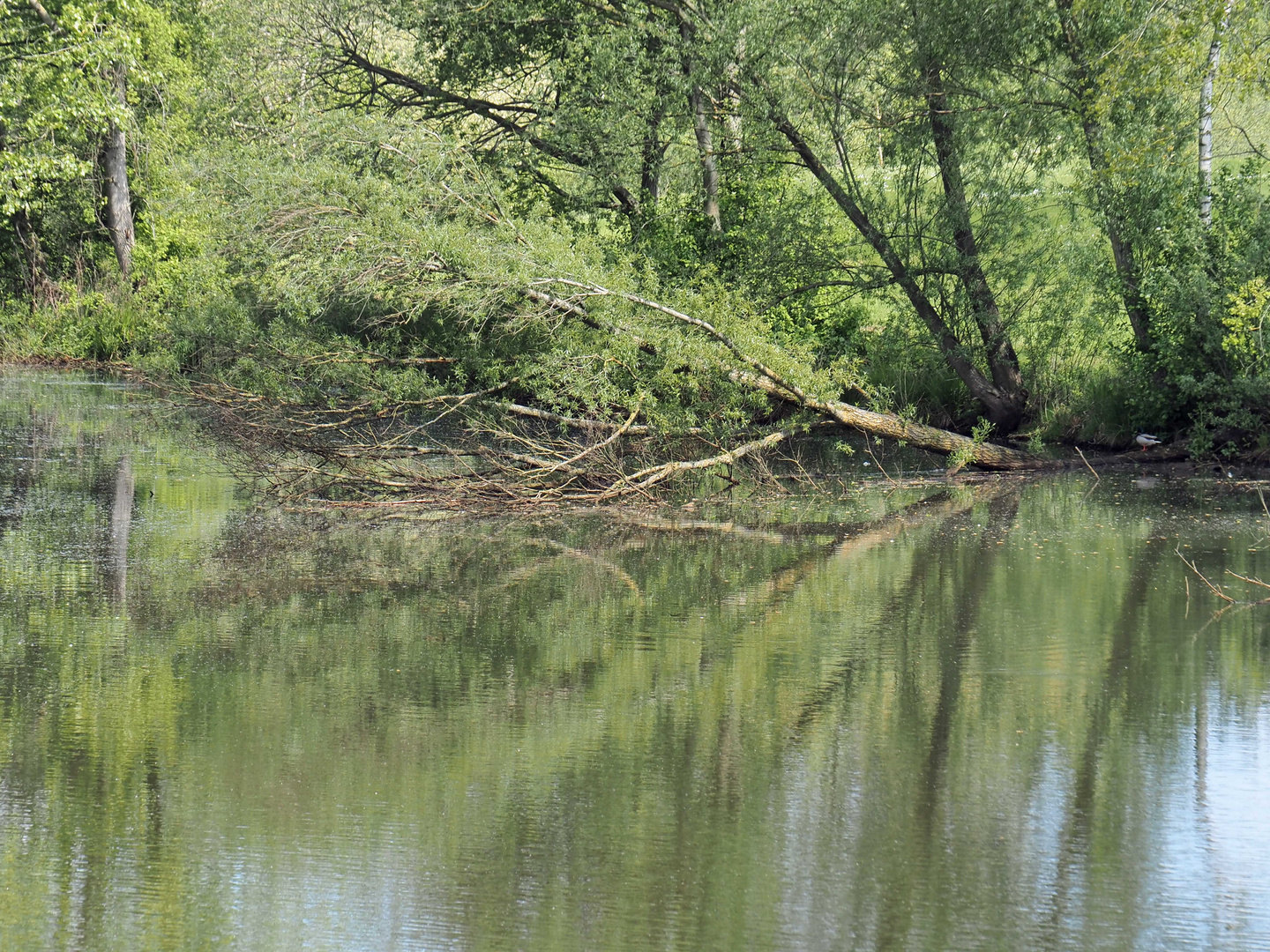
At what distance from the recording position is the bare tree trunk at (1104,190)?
1645 centimetres

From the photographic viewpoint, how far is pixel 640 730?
24.6ft

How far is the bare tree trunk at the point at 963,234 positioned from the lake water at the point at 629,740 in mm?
5829

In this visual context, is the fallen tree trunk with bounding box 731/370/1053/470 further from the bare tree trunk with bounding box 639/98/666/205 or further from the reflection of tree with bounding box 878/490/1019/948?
the bare tree trunk with bounding box 639/98/666/205

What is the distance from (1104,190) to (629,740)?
12380mm

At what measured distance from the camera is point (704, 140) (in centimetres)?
1948

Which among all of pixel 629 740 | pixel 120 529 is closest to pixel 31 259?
pixel 120 529

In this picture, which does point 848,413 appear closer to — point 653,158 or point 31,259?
point 653,158

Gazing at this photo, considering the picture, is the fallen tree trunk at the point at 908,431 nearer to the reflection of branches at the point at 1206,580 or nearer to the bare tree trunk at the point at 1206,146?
the bare tree trunk at the point at 1206,146

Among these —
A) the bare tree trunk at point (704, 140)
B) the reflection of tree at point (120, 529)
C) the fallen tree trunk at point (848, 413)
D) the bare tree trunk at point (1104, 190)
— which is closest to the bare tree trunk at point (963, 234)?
the fallen tree trunk at point (848, 413)

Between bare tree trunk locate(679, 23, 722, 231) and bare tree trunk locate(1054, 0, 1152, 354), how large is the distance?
4723mm

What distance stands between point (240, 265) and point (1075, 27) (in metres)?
11.5

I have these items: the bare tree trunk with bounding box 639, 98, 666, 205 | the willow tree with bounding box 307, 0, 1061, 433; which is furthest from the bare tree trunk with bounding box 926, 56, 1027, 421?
the bare tree trunk with bounding box 639, 98, 666, 205

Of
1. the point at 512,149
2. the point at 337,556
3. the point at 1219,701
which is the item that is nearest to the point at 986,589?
the point at 1219,701

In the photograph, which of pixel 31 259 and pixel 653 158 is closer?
pixel 653 158
